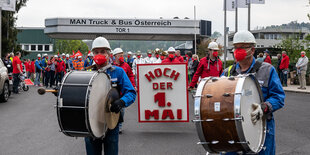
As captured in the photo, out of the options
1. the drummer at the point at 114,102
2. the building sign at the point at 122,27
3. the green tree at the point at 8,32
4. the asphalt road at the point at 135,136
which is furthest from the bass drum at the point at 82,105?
the building sign at the point at 122,27

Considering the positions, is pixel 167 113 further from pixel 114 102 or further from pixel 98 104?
pixel 98 104

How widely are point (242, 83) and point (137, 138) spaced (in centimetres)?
510

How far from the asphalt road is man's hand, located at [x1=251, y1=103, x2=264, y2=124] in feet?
11.2

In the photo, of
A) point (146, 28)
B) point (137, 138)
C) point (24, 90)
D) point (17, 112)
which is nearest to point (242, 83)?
point (137, 138)

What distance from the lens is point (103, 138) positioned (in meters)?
4.55

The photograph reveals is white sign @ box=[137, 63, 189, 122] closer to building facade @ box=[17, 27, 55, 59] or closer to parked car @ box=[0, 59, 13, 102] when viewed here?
parked car @ box=[0, 59, 13, 102]

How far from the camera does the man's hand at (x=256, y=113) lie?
12.1 ft

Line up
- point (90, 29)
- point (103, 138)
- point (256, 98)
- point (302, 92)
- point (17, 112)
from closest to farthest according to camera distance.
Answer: point (256, 98)
point (103, 138)
point (17, 112)
point (302, 92)
point (90, 29)

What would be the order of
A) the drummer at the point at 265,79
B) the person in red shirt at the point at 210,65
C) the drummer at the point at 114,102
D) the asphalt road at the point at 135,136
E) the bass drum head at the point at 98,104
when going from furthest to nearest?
the person in red shirt at the point at 210,65
the asphalt road at the point at 135,136
the drummer at the point at 114,102
the bass drum head at the point at 98,104
the drummer at the point at 265,79

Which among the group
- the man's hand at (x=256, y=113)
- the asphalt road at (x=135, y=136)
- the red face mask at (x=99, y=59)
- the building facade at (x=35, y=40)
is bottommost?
the asphalt road at (x=135, y=136)

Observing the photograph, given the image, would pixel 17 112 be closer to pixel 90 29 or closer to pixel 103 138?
pixel 103 138

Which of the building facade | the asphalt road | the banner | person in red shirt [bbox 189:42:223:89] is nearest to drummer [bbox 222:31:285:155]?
the asphalt road

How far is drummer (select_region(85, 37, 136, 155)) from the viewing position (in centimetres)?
448

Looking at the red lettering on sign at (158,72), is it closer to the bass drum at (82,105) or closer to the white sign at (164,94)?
the white sign at (164,94)
